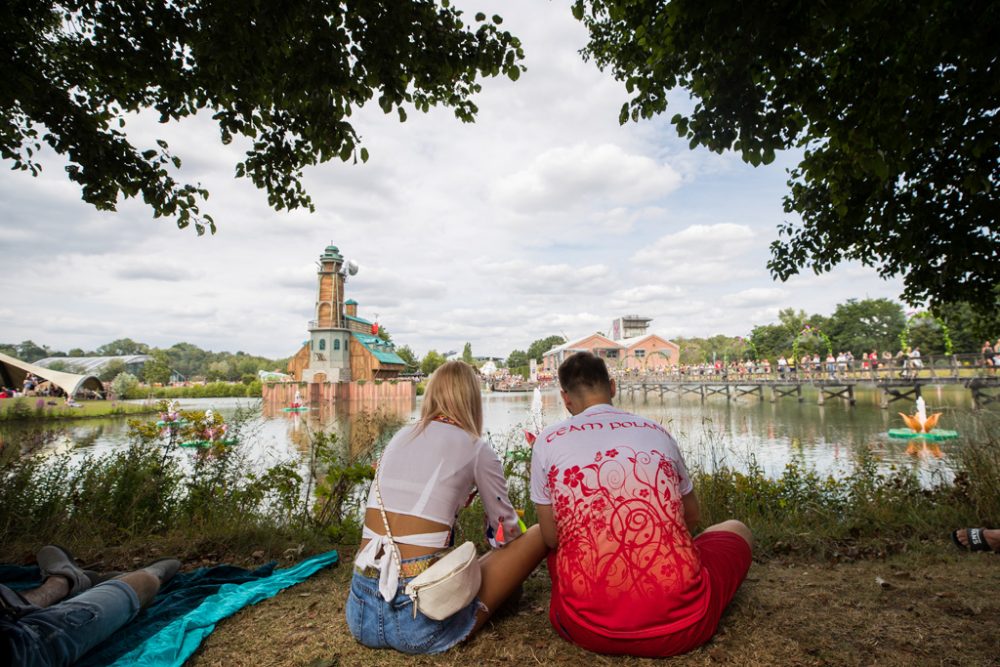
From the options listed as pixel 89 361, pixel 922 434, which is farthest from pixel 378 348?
pixel 922 434

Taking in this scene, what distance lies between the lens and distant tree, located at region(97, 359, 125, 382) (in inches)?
2054

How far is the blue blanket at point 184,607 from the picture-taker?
6.40 feet

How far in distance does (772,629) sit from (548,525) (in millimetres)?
1063

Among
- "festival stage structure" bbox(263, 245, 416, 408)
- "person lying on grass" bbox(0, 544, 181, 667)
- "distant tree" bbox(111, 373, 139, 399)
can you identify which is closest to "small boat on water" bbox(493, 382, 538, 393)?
"festival stage structure" bbox(263, 245, 416, 408)

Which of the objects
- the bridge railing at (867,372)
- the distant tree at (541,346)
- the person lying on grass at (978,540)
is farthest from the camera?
the distant tree at (541,346)

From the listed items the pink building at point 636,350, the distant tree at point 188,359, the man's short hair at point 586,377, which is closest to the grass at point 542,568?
the man's short hair at point 586,377

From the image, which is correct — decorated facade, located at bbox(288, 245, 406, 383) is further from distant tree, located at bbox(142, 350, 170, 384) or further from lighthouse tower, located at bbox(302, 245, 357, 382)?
distant tree, located at bbox(142, 350, 170, 384)

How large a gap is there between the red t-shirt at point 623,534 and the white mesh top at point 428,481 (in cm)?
30

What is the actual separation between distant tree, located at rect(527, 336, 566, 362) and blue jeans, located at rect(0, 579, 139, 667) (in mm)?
100241

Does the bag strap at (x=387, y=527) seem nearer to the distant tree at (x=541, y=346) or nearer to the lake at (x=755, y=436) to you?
the lake at (x=755, y=436)

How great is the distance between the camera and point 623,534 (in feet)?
5.65

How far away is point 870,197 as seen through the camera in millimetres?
3766

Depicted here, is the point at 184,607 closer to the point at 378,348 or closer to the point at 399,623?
the point at 399,623

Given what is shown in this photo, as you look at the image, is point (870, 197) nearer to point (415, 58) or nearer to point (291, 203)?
point (415, 58)
